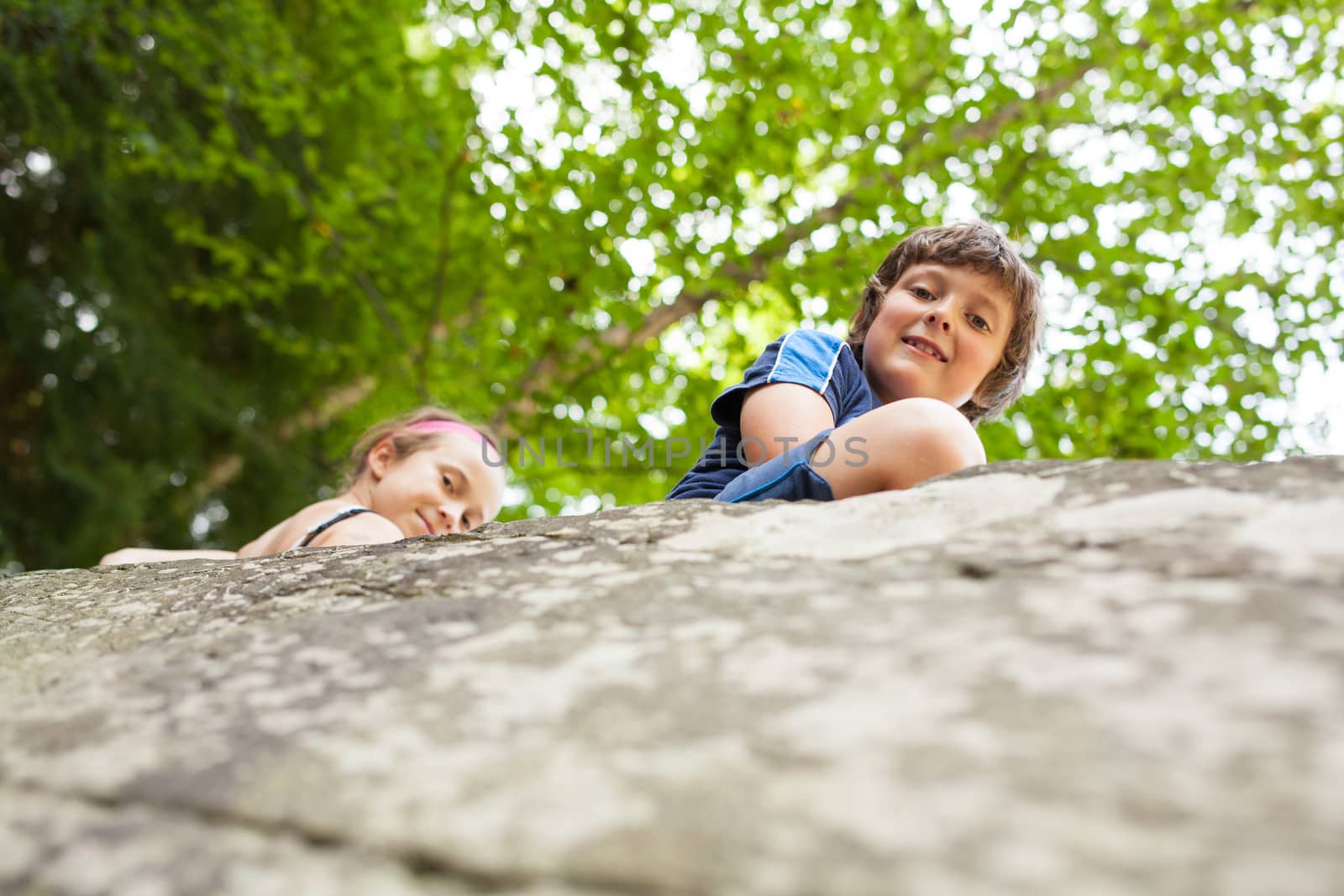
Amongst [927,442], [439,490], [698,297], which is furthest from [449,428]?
[698,297]

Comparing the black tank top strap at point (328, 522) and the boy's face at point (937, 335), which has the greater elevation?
the boy's face at point (937, 335)

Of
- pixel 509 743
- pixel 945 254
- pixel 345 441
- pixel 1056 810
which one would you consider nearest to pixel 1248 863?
pixel 1056 810

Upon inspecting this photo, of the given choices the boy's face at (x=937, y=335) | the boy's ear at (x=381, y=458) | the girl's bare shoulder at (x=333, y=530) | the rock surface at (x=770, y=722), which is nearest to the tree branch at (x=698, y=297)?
the boy's ear at (x=381, y=458)

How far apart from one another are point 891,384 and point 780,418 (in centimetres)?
62

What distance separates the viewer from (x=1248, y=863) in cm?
46

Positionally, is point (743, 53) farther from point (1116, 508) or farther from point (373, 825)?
point (373, 825)

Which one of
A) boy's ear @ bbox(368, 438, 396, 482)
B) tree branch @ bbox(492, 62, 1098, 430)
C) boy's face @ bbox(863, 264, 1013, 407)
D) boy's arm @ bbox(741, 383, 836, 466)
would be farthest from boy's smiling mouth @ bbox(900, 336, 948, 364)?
tree branch @ bbox(492, 62, 1098, 430)

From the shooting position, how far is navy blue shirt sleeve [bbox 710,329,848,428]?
1.91 meters

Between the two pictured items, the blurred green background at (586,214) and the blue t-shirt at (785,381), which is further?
the blurred green background at (586,214)

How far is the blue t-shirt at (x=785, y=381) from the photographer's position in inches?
76.0

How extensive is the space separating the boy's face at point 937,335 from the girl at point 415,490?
4.27 ft

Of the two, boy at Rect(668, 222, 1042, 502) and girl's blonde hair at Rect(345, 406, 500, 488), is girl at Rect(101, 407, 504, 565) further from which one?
boy at Rect(668, 222, 1042, 502)

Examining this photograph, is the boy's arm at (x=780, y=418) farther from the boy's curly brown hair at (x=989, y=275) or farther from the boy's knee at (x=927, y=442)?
the boy's curly brown hair at (x=989, y=275)

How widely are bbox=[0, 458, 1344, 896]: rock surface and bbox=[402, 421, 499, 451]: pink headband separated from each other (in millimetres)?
2134
